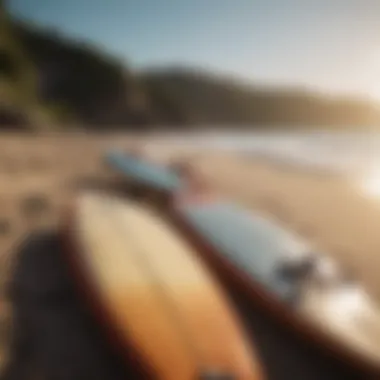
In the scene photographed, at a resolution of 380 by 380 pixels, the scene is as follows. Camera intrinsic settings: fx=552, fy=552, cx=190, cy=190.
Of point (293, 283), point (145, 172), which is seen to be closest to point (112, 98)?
point (145, 172)

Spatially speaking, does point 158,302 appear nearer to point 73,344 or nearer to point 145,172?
point 73,344

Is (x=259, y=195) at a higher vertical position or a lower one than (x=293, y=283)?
lower

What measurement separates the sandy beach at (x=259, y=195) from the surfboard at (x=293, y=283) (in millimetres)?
829

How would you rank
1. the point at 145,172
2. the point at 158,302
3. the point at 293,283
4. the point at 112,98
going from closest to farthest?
the point at 158,302 → the point at 293,283 → the point at 145,172 → the point at 112,98

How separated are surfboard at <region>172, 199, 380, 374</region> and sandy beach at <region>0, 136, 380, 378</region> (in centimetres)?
83

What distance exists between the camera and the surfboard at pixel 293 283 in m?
3.98

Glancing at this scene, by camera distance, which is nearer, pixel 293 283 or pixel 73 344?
pixel 73 344

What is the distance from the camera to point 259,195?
30.9 ft

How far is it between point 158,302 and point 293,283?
1.26 meters

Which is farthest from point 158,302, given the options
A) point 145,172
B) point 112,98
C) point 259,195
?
point 112,98

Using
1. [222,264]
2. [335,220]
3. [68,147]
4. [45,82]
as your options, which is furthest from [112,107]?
[222,264]

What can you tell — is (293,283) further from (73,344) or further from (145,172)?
(145,172)

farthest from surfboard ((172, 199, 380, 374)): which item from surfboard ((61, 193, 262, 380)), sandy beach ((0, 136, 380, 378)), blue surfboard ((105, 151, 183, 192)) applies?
blue surfboard ((105, 151, 183, 192))

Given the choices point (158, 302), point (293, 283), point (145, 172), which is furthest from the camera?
point (145, 172)
